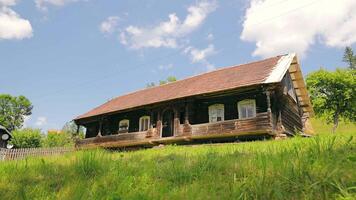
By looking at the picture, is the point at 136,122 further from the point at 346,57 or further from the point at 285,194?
the point at 346,57

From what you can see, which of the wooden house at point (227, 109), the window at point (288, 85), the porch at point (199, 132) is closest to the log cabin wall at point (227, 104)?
the wooden house at point (227, 109)

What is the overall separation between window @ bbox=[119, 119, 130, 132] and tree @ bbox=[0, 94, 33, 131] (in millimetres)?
50470

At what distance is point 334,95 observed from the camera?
41.1 meters

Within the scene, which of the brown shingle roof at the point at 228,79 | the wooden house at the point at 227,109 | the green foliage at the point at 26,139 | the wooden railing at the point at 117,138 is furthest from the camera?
the green foliage at the point at 26,139

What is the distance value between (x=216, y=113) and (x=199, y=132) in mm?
2173

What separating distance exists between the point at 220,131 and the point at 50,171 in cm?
1305

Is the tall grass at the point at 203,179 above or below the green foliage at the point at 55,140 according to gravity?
below

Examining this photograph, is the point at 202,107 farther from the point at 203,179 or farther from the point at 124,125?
the point at 203,179

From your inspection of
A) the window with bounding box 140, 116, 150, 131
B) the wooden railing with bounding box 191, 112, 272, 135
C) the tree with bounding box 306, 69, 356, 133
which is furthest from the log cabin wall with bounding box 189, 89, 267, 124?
the tree with bounding box 306, 69, 356, 133

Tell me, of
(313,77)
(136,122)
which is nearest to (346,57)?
(313,77)

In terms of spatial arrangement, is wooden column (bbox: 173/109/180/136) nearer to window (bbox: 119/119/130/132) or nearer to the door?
the door

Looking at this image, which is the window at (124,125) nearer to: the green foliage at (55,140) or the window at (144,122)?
the window at (144,122)

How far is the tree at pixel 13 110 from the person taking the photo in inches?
2601

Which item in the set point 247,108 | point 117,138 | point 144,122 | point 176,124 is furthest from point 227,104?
point 117,138
